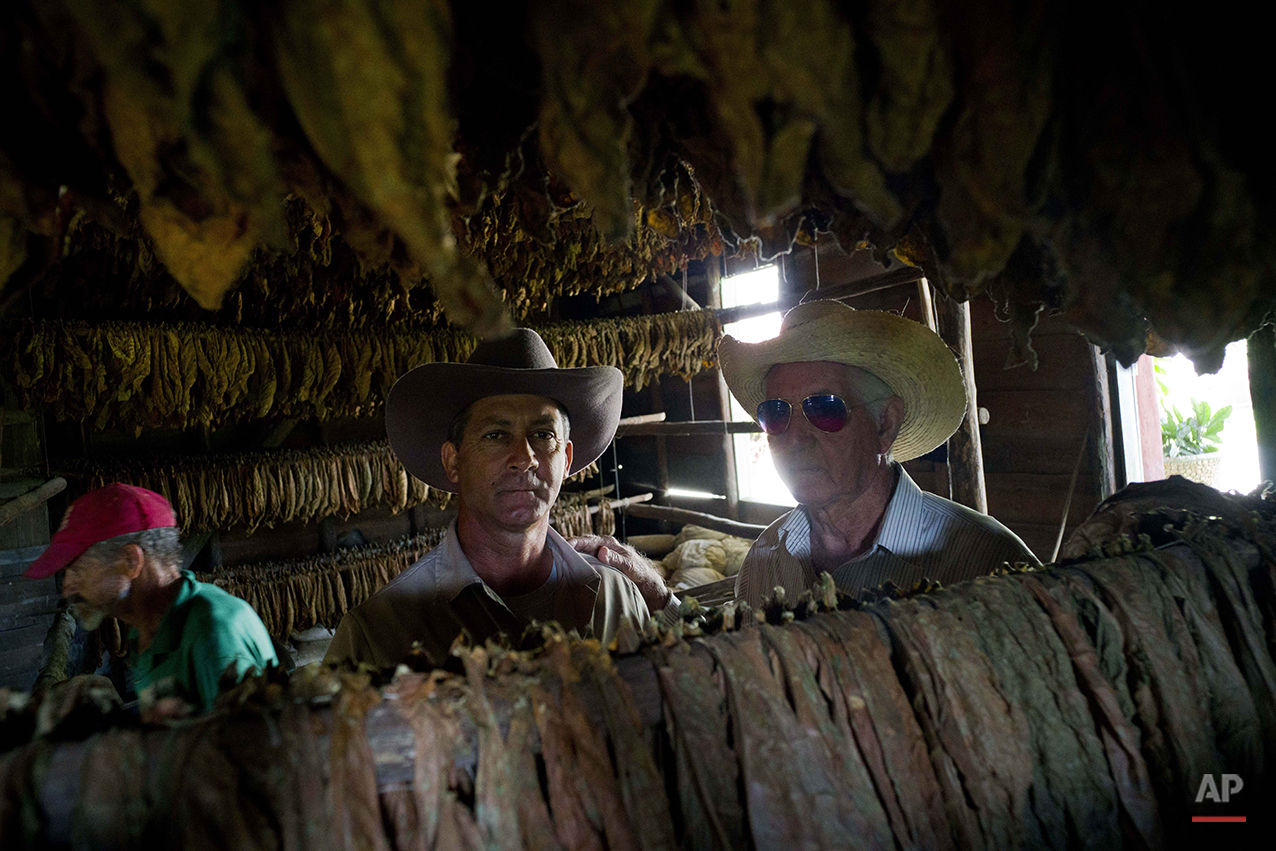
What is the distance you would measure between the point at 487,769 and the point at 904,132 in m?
0.90

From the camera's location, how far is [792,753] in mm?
892

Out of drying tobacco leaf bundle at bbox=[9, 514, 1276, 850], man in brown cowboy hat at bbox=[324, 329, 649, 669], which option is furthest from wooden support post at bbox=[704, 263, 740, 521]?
drying tobacco leaf bundle at bbox=[9, 514, 1276, 850]

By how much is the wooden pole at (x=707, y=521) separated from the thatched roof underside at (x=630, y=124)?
15.7ft

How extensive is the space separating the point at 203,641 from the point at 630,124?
2769 mm

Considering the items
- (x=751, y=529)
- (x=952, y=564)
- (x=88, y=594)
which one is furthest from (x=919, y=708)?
(x=751, y=529)

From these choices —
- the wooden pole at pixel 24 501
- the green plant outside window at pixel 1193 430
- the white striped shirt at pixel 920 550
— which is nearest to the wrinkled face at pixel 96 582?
the wooden pole at pixel 24 501

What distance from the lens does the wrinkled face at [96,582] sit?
2.74 metres

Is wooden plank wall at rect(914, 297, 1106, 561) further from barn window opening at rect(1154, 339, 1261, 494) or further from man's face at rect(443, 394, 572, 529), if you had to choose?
barn window opening at rect(1154, 339, 1261, 494)

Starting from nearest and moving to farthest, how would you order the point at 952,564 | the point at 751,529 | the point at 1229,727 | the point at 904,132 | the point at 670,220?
the point at 904,132 → the point at 1229,727 → the point at 670,220 → the point at 952,564 → the point at 751,529

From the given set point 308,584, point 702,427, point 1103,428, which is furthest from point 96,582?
point 1103,428

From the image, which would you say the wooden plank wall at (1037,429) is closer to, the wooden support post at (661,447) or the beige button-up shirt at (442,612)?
the beige button-up shirt at (442,612)

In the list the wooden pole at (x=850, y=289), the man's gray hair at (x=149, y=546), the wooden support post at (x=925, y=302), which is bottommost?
the man's gray hair at (x=149, y=546)

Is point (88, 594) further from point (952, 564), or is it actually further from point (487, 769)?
point (952, 564)

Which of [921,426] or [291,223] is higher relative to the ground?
[291,223]
